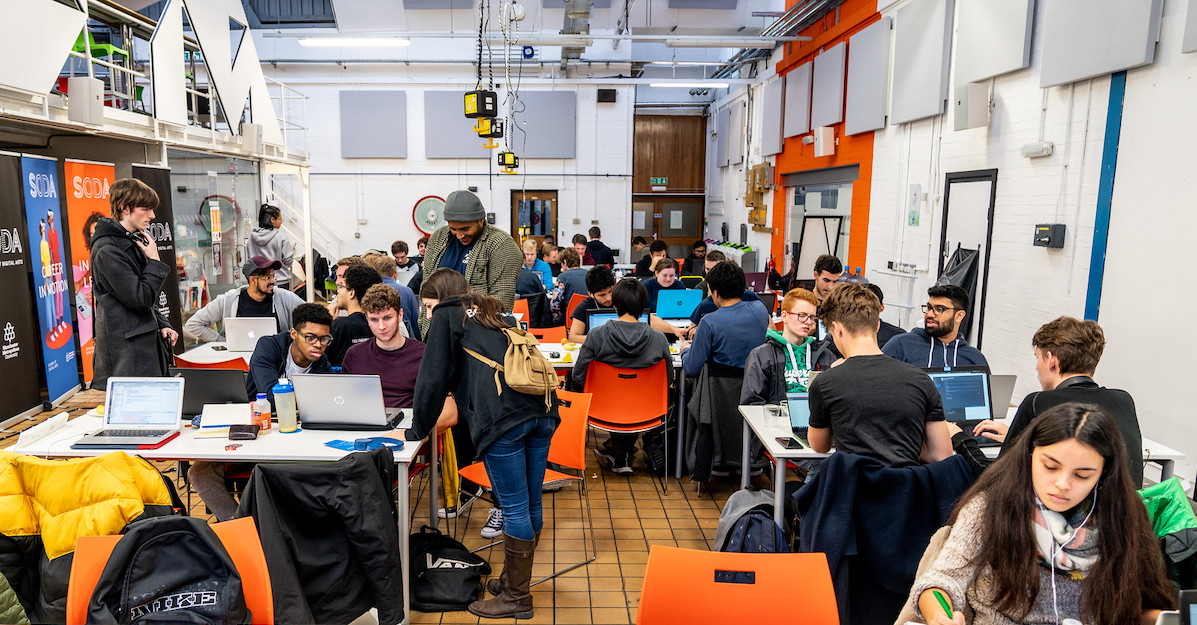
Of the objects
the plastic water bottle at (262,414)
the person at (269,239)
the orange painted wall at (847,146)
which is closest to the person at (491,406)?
the plastic water bottle at (262,414)

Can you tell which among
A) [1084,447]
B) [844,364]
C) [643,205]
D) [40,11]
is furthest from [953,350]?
[643,205]

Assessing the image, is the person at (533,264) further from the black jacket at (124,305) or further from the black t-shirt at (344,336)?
the black jacket at (124,305)

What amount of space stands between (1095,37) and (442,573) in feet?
18.0

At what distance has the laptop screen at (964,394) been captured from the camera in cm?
332

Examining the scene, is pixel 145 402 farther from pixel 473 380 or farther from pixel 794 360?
pixel 794 360

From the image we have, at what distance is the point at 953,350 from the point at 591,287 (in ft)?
8.80

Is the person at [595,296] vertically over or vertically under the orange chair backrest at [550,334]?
over

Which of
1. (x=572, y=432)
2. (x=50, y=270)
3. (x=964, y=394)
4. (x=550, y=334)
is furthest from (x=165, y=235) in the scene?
(x=964, y=394)

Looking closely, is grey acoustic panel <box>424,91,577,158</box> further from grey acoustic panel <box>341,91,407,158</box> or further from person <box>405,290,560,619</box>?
person <box>405,290,560,619</box>

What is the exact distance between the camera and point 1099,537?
1.84 m

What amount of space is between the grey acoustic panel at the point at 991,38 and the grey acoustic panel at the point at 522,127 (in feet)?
29.5

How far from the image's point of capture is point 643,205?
55.3ft

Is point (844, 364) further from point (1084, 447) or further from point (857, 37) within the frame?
point (857, 37)

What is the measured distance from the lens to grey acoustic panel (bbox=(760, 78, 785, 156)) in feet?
38.4
